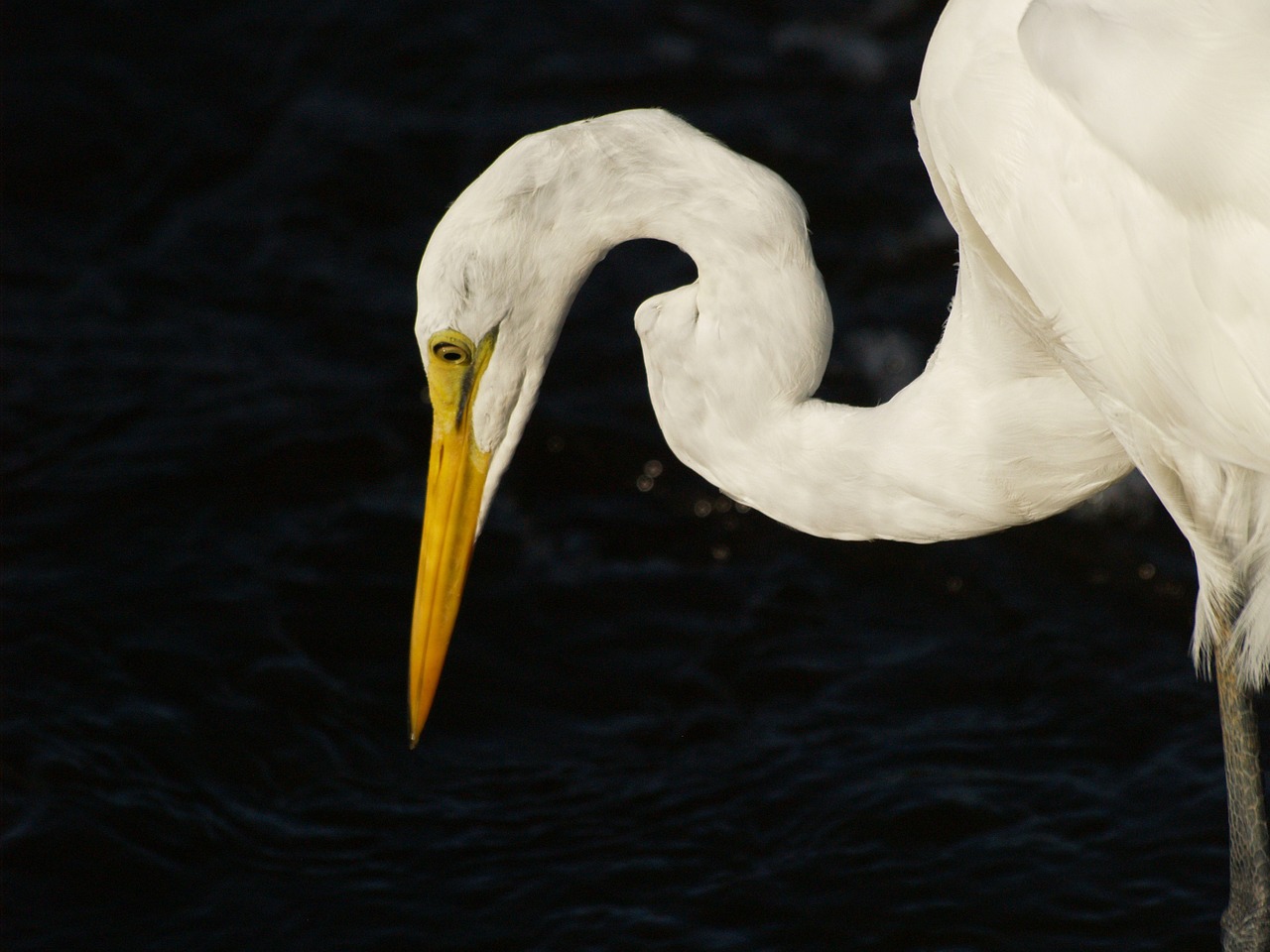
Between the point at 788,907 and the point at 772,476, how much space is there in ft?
3.98

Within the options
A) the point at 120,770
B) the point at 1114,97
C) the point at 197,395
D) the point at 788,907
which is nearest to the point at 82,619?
the point at 120,770

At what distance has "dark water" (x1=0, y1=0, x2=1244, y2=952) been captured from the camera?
158 inches

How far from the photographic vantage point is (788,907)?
393cm

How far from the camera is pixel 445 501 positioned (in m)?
3.42

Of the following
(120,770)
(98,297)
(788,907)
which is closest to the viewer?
(788,907)

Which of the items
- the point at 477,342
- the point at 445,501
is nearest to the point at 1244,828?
the point at 445,501

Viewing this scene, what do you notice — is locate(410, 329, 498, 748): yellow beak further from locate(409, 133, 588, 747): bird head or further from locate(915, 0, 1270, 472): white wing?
locate(915, 0, 1270, 472): white wing

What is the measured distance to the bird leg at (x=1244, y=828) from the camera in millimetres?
3553

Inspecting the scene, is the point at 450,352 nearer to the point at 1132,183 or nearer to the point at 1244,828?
the point at 1132,183

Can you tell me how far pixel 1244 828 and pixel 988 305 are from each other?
4.48 feet

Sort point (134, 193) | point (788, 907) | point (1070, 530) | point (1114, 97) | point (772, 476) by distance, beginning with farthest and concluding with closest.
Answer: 1. point (134, 193)
2. point (1070, 530)
3. point (788, 907)
4. point (772, 476)
5. point (1114, 97)

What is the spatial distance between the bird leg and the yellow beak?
5.23ft

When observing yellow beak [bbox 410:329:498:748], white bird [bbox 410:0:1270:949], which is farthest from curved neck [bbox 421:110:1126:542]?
yellow beak [bbox 410:329:498:748]

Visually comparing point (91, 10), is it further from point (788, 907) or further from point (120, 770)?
point (788, 907)
